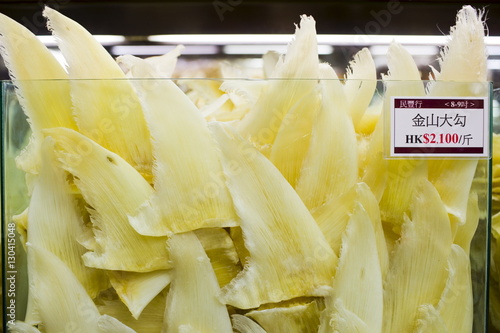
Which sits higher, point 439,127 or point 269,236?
point 439,127

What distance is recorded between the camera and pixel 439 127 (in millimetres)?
582

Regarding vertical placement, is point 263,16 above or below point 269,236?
above

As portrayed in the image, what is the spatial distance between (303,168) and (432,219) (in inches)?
5.6

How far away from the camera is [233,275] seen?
0.55 m

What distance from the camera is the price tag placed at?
1.89 feet

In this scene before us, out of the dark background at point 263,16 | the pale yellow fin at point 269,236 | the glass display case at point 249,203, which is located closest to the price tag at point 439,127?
the glass display case at point 249,203

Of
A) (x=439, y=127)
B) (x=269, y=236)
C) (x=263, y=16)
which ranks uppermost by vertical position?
(x=263, y=16)

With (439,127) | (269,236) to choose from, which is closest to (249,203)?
(269,236)

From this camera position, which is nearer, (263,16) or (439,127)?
(439,127)

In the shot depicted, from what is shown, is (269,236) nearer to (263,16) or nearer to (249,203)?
(249,203)

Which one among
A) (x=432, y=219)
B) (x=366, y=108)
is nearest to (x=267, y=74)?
(x=366, y=108)

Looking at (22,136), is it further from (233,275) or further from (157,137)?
(233,275)

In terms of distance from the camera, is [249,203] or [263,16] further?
[263,16]

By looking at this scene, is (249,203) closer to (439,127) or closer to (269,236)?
(269,236)
